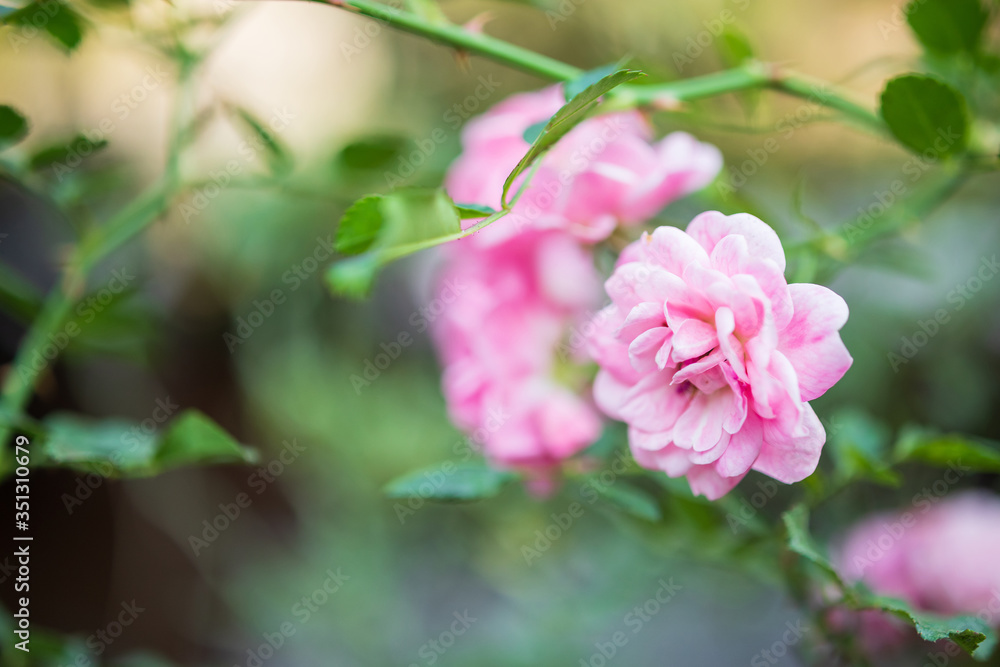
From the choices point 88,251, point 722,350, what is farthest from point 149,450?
point 722,350

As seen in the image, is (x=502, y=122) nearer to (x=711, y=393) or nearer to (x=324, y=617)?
(x=711, y=393)

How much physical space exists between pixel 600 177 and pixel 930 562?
1.28 ft

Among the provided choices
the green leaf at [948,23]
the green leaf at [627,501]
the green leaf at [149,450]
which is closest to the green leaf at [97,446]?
the green leaf at [149,450]

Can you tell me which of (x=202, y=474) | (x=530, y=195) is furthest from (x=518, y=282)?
(x=202, y=474)

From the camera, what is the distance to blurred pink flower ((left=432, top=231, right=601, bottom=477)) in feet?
1.39

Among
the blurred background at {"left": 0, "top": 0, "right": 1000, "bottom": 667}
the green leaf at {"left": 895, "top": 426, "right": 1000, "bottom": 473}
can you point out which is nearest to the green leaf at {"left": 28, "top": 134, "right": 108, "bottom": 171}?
the blurred background at {"left": 0, "top": 0, "right": 1000, "bottom": 667}

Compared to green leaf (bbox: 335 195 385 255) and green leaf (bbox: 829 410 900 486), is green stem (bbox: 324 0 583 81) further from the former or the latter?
green leaf (bbox: 829 410 900 486)

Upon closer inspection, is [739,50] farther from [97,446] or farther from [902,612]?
[97,446]

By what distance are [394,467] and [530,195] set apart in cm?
59

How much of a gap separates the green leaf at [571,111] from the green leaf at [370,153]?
0.69 ft

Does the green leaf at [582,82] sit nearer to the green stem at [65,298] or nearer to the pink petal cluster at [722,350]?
the pink petal cluster at [722,350]

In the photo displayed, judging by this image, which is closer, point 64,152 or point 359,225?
point 359,225

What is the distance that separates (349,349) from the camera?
3.24ft

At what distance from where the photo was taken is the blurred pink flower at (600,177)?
1.22 ft
